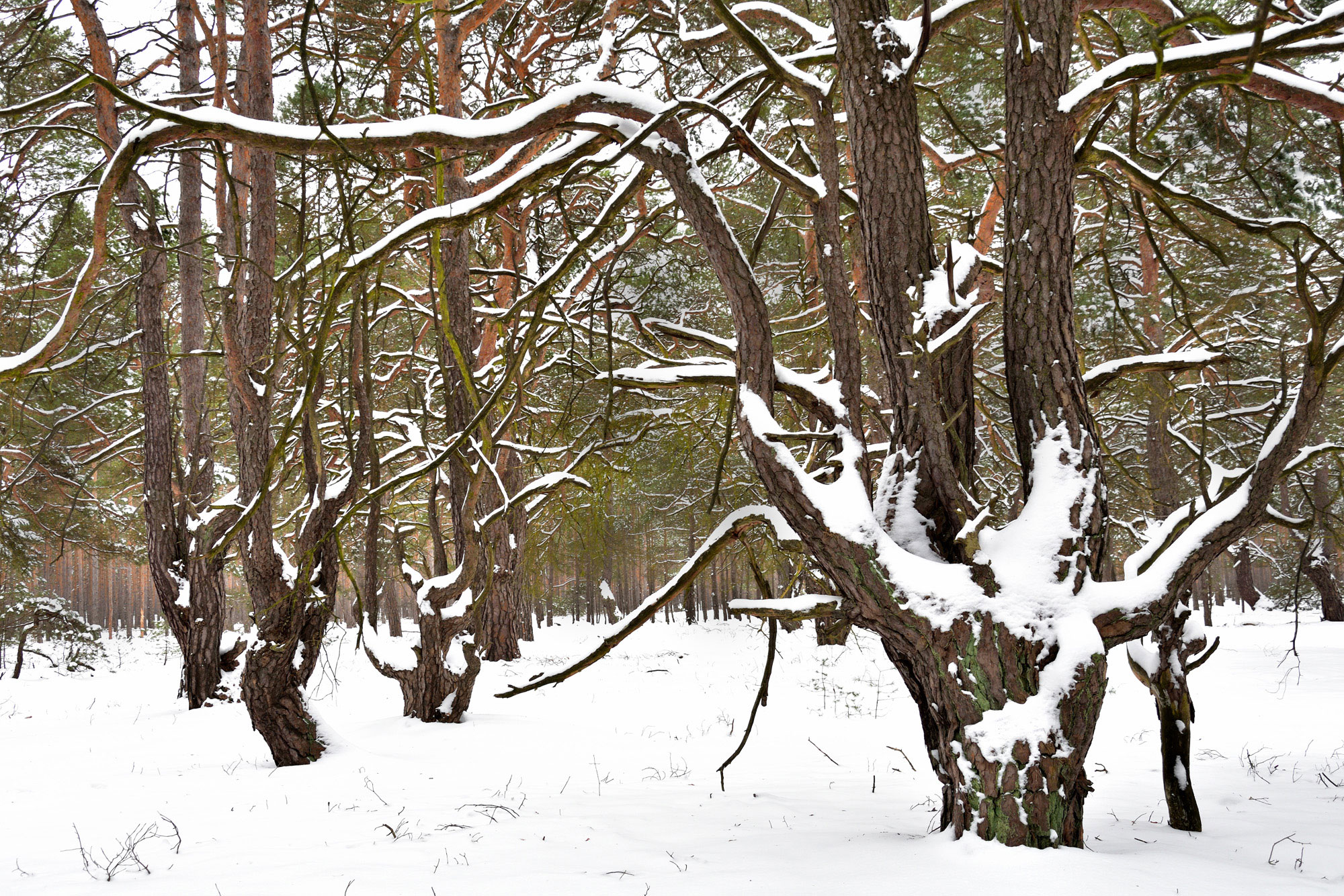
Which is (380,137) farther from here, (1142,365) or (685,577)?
(1142,365)

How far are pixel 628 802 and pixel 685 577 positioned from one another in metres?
1.99

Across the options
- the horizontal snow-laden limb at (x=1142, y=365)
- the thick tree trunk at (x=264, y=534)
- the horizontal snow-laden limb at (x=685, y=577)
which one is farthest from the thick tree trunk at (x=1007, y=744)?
the thick tree trunk at (x=264, y=534)

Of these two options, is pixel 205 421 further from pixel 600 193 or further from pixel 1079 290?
pixel 1079 290

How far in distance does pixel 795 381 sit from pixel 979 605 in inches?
43.1

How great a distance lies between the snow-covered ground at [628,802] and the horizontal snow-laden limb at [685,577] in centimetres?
71

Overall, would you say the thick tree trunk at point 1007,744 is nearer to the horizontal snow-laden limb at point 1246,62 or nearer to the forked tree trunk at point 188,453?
the horizontal snow-laden limb at point 1246,62

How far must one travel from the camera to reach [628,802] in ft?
13.2

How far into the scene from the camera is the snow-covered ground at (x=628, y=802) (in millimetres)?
2592

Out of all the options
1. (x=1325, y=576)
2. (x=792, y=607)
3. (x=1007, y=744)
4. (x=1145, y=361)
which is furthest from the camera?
(x=1325, y=576)

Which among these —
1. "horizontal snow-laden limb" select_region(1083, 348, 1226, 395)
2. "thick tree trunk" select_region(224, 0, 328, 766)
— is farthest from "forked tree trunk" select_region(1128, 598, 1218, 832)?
"thick tree trunk" select_region(224, 0, 328, 766)

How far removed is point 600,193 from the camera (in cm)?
1038

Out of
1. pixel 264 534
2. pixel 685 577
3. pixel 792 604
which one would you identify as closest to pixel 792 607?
pixel 792 604

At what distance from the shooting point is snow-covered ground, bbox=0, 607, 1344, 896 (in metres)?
2.59

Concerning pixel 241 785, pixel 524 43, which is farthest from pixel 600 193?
pixel 241 785
